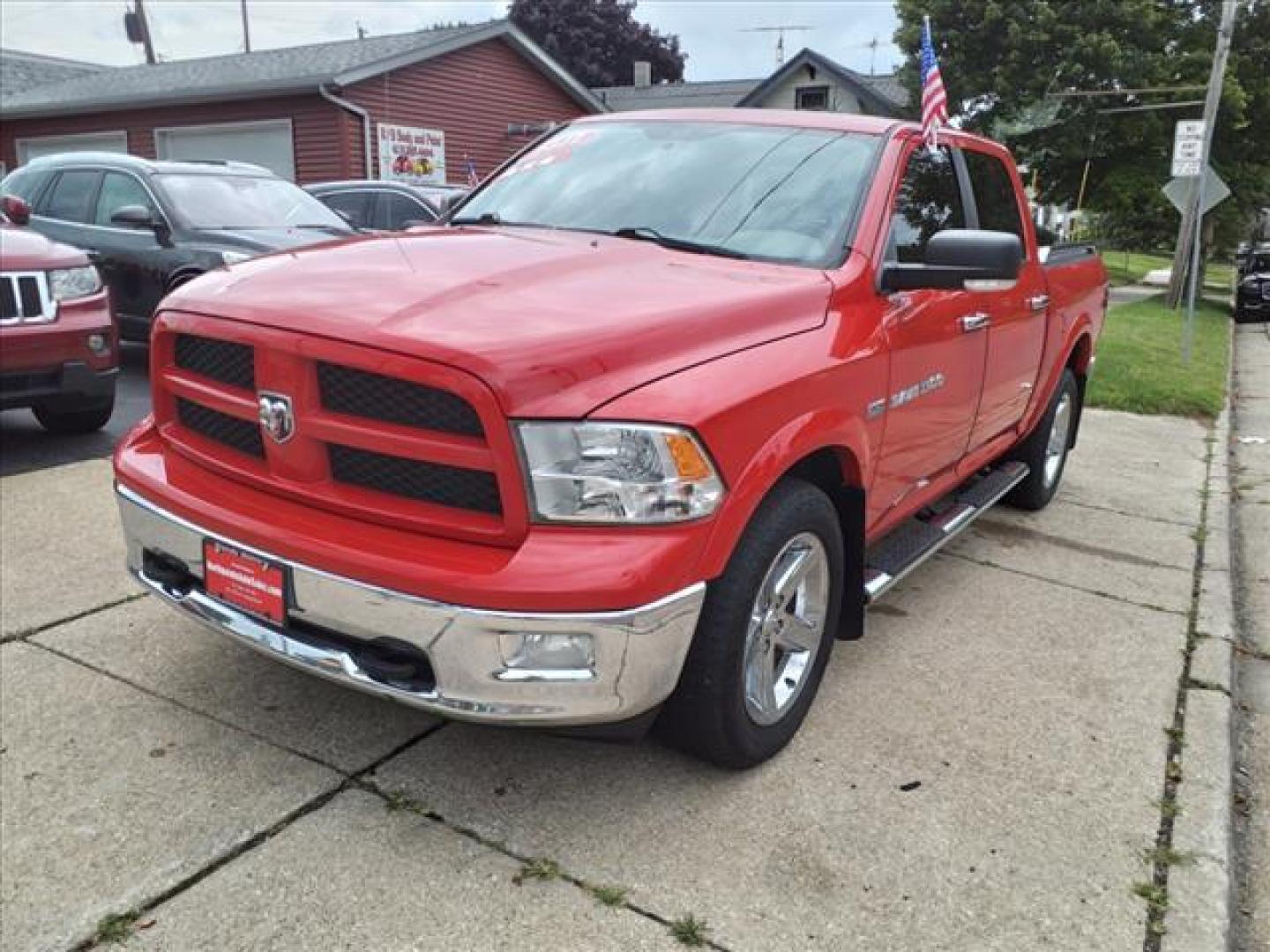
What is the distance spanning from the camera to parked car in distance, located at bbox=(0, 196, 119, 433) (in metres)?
5.44

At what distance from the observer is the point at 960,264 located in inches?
126

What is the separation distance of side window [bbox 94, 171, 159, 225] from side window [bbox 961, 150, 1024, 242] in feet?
21.2

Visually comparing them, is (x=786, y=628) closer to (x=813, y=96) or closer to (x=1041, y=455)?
(x=1041, y=455)

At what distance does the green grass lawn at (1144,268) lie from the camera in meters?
31.4

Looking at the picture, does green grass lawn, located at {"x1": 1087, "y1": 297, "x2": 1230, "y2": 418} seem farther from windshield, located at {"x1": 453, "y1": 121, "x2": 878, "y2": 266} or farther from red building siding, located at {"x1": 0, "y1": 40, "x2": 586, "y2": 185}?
red building siding, located at {"x1": 0, "y1": 40, "x2": 586, "y2": 185}

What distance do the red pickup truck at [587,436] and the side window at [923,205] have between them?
0.9 inches

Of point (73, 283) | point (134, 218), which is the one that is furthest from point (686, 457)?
point (134, 218)

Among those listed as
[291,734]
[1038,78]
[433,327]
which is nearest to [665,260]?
[433,327]

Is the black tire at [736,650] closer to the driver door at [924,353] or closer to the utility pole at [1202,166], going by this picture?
the driver door at [924,353]

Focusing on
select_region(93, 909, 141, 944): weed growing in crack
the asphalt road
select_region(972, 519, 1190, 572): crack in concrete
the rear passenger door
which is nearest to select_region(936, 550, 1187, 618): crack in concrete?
select_region(972, 519, 1190, 572): crack in concrete

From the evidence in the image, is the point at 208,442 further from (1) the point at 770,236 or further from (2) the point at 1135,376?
(2) the point at 1135,376

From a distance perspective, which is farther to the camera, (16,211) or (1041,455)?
(16,211)

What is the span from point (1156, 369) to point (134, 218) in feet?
32.4

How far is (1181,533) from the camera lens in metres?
5.66
